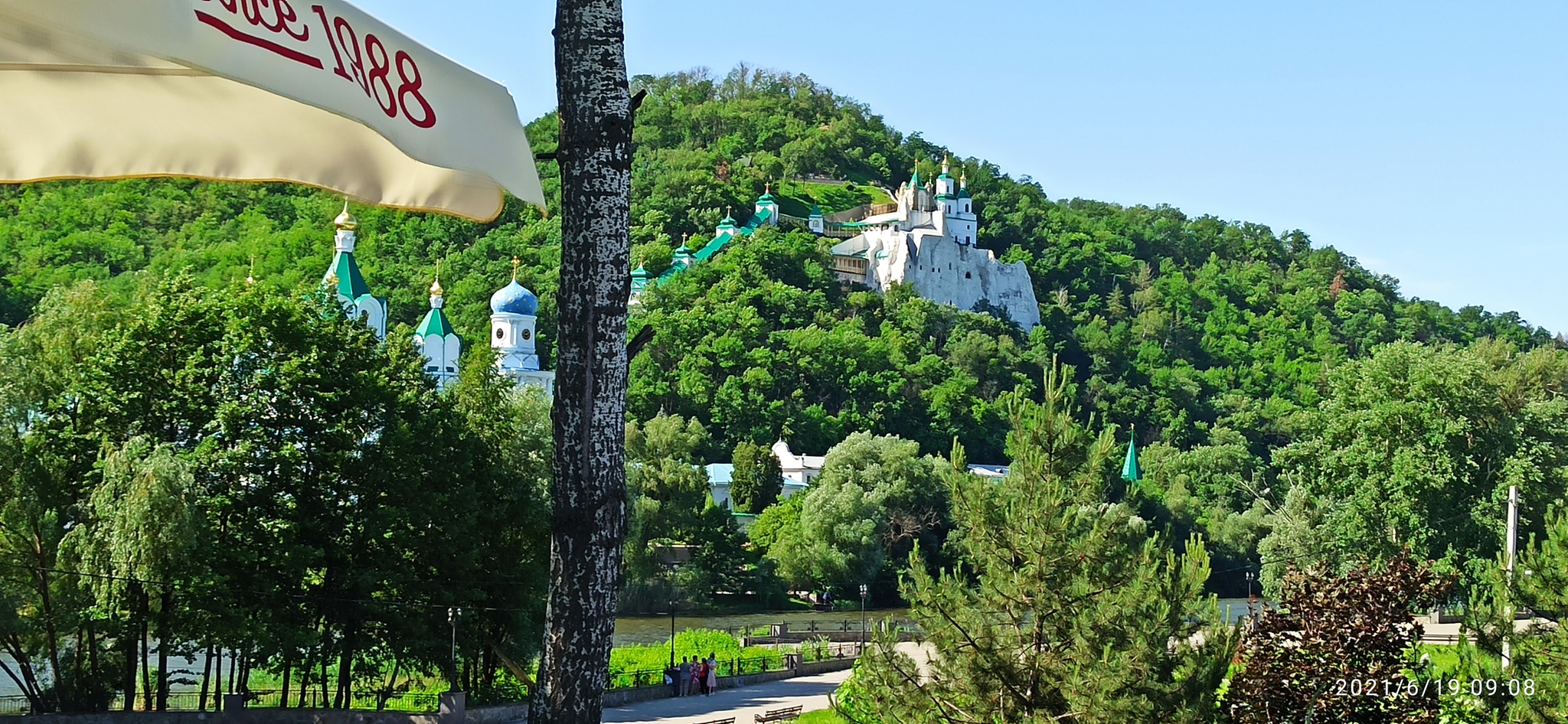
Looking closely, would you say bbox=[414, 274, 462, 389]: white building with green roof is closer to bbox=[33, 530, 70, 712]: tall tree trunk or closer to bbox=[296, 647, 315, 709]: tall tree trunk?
bbox=[296, 647, 315, 709]: tall tree trunk

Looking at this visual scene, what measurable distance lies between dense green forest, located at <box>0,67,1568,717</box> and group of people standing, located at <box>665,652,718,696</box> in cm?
421

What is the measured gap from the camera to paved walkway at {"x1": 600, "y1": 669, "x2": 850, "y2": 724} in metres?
21.7

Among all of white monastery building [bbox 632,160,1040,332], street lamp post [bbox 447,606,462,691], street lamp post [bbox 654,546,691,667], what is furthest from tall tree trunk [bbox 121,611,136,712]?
white monastery building [bbox 632,160,1040,332]

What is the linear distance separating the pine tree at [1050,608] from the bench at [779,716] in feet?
31.5

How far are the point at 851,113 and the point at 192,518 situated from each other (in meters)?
139

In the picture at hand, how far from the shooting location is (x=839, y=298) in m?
101

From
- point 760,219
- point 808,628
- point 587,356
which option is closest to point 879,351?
point 760,219

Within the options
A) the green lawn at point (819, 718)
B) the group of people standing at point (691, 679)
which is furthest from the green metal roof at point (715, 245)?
the green lawn at point (819, 718)

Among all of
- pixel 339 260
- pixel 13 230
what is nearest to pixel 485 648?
pixel 339 260

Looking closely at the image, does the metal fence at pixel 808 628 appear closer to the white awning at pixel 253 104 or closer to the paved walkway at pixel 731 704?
the paved walkway at pixel 731 704

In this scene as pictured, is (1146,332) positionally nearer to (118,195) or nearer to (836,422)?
(836,422)

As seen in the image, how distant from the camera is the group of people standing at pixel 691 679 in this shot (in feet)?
84.8

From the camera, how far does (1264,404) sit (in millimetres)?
96000

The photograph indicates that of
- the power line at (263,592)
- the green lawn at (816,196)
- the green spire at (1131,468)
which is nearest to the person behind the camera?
the power line at (263,592)
